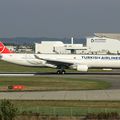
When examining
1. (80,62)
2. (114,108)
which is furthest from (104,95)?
(80,62)

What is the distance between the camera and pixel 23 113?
1086 inches

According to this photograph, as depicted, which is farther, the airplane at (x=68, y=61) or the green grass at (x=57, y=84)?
the airplane at (x=68, y=61)

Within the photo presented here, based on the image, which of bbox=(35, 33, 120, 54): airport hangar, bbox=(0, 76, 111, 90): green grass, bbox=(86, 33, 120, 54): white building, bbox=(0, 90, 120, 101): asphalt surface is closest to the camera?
bbox=(0, 90, 120, 101): asphalt surface

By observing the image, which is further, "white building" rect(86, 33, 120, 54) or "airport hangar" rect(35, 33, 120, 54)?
"white building" rect(86, 33, 120, 54)

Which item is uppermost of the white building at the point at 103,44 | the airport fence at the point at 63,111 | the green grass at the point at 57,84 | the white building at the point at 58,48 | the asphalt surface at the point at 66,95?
the white building at the point at 103,44

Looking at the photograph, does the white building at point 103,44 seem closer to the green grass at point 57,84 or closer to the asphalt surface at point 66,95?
the green grass at point 57,84

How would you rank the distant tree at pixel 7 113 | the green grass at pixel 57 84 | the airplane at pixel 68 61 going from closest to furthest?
the distant tree at pixel 7 113 → the green grass at pixel 57 84 → the airplane at pixel 68 61

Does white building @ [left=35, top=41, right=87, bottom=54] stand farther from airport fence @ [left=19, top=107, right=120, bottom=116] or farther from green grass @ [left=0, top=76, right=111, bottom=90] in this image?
airport fence @ [left=19, top=107, right=120, bottom=116]

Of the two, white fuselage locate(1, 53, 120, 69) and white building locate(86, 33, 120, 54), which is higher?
white building locate(86, 33, 120, 54)

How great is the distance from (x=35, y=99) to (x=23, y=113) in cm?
838

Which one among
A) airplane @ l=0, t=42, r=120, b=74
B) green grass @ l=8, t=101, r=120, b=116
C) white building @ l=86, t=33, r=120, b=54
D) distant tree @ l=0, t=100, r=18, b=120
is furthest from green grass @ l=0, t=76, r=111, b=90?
white building @ l=86, t=33, r=120, b=54

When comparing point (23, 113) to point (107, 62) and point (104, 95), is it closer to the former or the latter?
point (104, 95)

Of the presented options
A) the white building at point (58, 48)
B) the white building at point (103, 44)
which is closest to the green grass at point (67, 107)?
the white building at point (58, 48)

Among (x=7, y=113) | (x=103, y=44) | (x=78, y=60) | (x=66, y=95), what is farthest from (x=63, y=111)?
(x=103, y=44)
